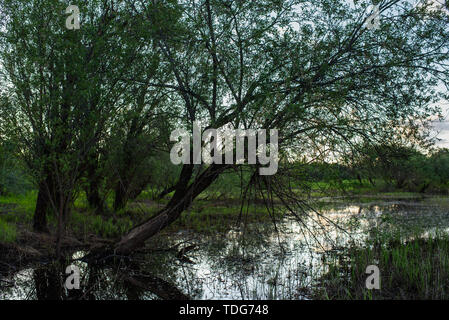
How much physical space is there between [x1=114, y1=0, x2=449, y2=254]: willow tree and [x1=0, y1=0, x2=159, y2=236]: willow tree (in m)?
1.15

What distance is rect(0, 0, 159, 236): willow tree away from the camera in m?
8.26

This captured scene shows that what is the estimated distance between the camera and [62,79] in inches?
325

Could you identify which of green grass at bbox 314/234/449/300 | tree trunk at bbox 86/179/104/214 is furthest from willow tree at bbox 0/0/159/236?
A: green grass at bbox 314/234/449/300

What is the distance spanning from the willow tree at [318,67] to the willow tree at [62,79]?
1154mm

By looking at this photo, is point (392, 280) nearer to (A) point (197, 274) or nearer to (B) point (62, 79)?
(A) point (197, 274)

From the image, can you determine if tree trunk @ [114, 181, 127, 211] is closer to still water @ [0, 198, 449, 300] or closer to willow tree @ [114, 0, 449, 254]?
still water @ [0, 198, 449, 300]

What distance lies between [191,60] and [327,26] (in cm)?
341

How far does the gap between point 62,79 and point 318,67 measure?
565 cm

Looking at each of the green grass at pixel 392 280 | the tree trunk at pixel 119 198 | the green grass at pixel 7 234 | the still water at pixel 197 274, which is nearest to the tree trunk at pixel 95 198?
the tree trunk at pixel 119 198

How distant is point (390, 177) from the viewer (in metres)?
8.63

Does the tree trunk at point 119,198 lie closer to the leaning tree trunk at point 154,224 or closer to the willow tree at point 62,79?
the leaning tree trunk at point 154,224

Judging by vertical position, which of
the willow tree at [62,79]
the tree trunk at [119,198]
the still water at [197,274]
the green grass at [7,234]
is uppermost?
the willow tree at [62,79]

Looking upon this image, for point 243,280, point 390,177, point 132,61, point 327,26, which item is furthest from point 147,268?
point 327,26

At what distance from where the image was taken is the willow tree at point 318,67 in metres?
7.95
